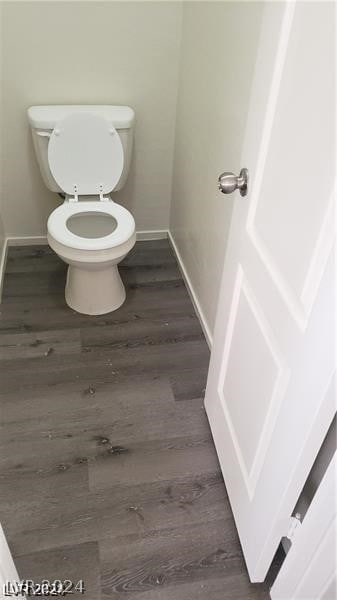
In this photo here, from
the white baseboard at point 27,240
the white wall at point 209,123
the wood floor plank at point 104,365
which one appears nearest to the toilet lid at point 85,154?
the white wall at point 209,123

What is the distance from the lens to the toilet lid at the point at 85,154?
1.99 meters

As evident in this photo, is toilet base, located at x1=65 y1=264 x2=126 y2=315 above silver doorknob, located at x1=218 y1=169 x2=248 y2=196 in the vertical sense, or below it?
below

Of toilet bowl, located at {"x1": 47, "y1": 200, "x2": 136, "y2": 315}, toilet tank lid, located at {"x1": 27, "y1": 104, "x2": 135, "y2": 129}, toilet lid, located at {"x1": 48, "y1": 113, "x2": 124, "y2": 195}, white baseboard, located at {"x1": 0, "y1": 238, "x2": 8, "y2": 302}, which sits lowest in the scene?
white baseboard, located at {"x1": 0, "y1": 238, "x2": 8, "y2": 302}

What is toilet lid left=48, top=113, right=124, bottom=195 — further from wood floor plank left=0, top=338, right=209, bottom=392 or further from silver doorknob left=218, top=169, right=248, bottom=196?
silver doorknob left=218, top=169, right=248, bottom=196

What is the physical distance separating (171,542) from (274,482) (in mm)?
478

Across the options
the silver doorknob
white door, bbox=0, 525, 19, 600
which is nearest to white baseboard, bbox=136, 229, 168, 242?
the silver doorknob

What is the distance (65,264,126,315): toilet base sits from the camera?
6.63 feet

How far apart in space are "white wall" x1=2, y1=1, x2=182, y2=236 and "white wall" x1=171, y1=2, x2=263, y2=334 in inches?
3.5

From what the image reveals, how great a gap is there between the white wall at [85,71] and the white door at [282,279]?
1243mm

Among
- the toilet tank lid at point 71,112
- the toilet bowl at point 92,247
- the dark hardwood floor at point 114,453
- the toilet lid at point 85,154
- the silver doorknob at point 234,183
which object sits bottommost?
the dark hardwood floor at point 114,453

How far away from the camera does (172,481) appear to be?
1.48m

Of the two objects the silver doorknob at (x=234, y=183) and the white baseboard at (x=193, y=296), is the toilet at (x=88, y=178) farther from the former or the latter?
the silver doorknob at (x=234, y=183)

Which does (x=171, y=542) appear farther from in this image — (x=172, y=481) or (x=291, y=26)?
(x=291, y=26)

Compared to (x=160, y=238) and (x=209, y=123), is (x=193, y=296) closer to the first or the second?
(x=160, y=238)
